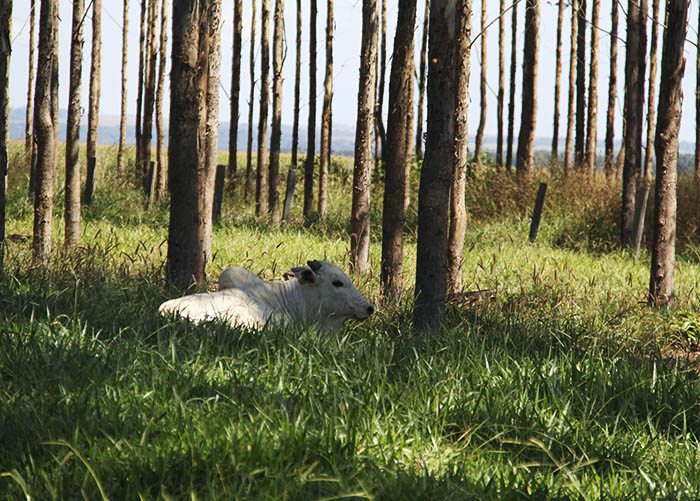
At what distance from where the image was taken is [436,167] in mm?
5531

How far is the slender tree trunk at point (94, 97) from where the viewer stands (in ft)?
47.9

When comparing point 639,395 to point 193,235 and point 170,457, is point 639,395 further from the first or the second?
point 193,235

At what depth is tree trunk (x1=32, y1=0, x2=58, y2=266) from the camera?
24.6 feet

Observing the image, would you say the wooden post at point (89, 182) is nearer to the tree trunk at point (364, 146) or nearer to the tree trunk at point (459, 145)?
the tree trunk at point (364, 146)

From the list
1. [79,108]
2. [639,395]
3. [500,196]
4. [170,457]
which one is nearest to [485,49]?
[500,196]

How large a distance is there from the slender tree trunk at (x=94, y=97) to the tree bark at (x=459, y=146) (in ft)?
30.3

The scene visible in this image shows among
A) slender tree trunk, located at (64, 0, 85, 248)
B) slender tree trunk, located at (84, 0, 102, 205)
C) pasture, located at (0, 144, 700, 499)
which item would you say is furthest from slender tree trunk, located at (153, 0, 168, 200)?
pasture, located at (0, 144, 700, 499)

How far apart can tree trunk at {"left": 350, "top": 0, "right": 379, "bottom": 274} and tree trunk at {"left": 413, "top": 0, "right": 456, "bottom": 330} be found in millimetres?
2301

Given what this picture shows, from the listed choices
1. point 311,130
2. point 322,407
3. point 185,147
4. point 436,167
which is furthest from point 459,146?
point 311,130

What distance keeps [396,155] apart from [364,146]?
170 cm

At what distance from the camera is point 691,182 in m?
14.9

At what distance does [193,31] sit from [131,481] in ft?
15.6

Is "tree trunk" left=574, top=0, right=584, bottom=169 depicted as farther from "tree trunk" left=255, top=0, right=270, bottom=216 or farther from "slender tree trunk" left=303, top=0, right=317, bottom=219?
"tree trunk" left=255, top=0, right=270, bottom=216

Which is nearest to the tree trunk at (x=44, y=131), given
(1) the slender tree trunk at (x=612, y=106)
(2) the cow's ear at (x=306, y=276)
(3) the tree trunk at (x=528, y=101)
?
(2) the cow's ear at (x=306, y=276)
